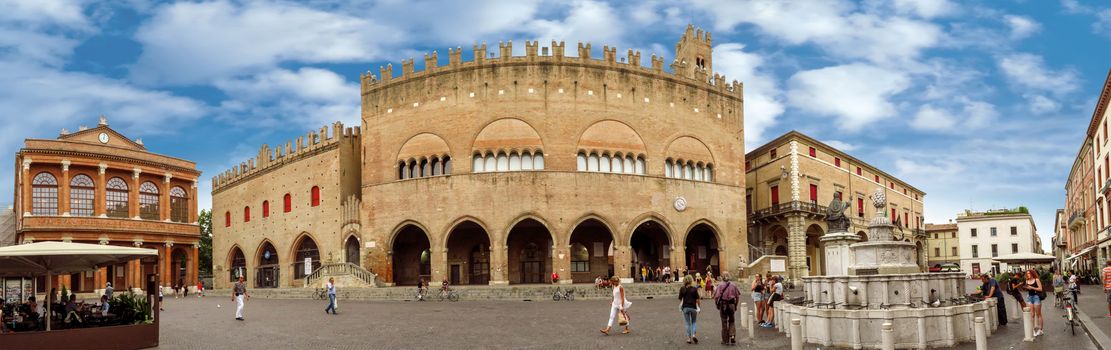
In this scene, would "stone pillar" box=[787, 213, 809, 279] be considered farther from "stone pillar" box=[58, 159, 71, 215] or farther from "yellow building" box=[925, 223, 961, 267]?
"yellow building" box=[925, 223, 961, 267]

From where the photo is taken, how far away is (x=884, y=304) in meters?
12.5

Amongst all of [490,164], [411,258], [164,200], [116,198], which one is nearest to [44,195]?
[116,198]

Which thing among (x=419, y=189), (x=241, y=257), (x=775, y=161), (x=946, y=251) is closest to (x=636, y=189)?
(x=419, y=189)

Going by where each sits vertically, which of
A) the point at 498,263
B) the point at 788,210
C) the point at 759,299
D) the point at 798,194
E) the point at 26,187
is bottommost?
the point at 759,299

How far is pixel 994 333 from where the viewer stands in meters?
13.6

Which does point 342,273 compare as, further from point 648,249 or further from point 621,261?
point 648,249

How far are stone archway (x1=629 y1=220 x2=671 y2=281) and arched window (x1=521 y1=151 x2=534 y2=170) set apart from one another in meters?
6.27

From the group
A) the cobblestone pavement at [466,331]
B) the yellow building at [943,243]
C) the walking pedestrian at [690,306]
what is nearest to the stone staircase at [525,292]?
the cobblestone pavement at [466,331]

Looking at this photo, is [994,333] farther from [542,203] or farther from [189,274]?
[189,274]

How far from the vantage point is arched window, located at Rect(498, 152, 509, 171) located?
1326 inches

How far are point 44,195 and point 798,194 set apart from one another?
39.6 m

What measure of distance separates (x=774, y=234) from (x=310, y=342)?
33.2m

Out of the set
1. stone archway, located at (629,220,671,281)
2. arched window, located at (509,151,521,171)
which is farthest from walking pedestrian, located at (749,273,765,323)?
stone archway, located at (629,220,671,281)

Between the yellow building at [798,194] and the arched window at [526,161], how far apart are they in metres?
11.7
